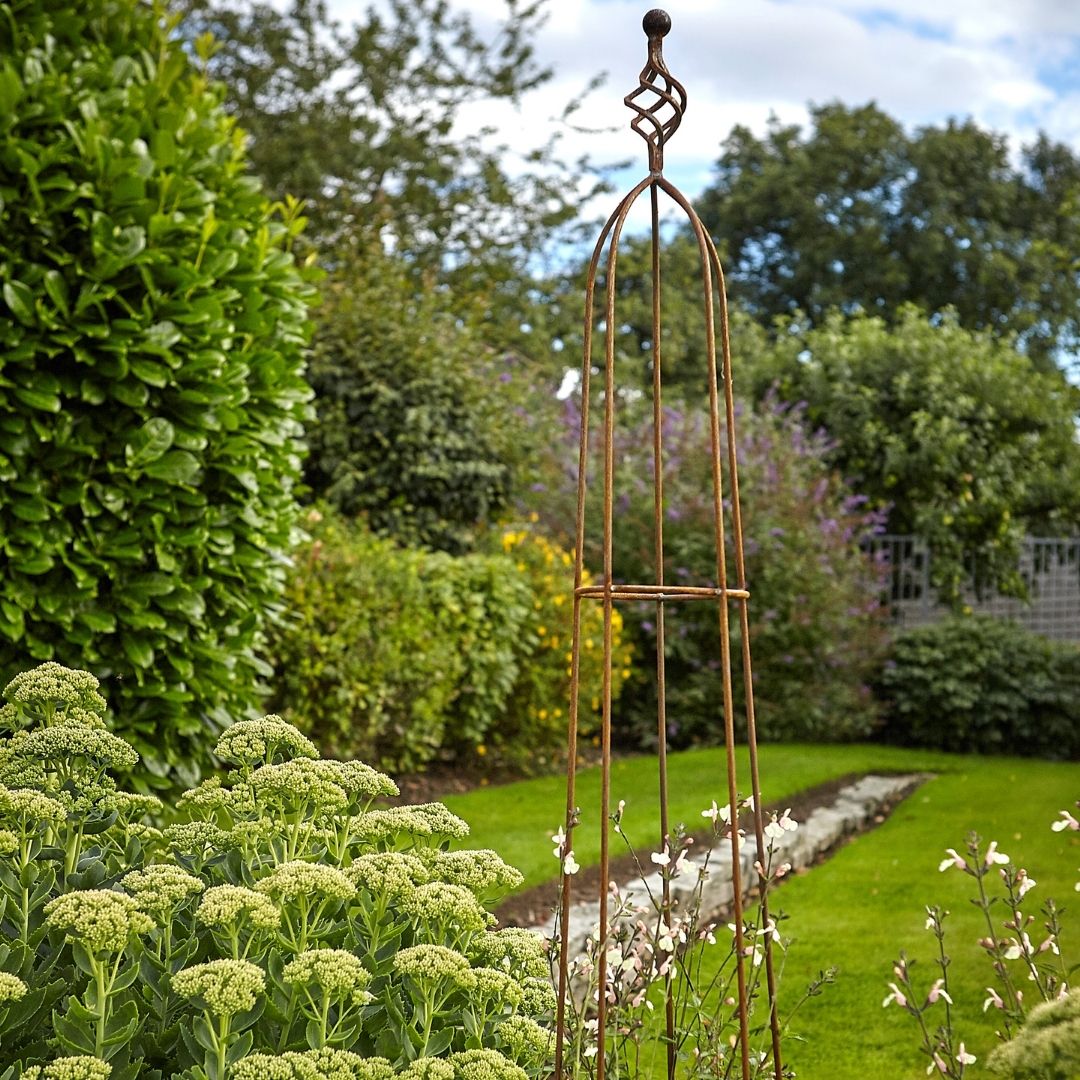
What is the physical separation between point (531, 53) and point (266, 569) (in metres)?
13.4

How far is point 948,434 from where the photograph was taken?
39.2 ft

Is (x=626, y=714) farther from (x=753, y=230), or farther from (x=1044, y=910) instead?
(x=753, y=230)

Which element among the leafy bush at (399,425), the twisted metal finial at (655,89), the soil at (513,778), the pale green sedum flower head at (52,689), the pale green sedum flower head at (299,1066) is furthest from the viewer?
the leafy bush at (399,425)

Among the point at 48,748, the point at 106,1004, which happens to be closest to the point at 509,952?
the point at 106,1004

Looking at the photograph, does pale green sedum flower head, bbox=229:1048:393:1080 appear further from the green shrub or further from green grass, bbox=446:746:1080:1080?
the green shrub

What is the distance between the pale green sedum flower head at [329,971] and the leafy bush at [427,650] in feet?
12.6

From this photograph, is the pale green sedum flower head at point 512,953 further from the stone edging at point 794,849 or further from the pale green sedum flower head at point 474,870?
the stone edging at point 794,849

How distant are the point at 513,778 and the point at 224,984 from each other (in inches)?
245

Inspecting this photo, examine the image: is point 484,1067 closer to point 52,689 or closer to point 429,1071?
point 429,1071

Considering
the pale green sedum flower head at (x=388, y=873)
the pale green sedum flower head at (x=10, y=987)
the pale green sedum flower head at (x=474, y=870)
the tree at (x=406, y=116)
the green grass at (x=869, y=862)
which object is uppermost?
the tree at (x=406, y=116)

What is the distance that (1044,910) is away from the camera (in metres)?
2.38

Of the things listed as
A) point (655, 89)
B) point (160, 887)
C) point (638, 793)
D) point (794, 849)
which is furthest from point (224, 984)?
point (638, 793)

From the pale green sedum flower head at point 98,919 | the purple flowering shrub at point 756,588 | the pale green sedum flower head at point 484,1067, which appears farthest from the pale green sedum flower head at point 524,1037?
the purple flowering shrub at point 756,588

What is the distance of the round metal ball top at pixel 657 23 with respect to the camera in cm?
215
